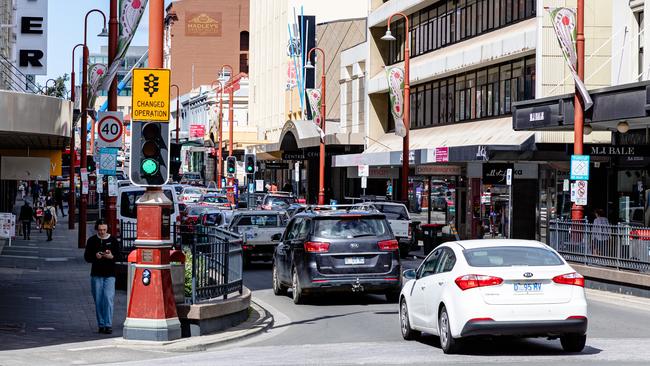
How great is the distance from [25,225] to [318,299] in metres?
28.1

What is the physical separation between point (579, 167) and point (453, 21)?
25.9 metres

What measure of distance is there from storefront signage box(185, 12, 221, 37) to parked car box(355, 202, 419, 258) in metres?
112

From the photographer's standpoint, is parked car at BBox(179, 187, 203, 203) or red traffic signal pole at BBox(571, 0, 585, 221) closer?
red traffic signal pole at BBox(571, 0, 585, 221)

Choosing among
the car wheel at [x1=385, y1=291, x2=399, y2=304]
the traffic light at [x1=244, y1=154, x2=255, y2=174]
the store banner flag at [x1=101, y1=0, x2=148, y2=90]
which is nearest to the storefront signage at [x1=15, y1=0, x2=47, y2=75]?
the store banner flag at [x1=101, y1=0, x2=148, y2=90]

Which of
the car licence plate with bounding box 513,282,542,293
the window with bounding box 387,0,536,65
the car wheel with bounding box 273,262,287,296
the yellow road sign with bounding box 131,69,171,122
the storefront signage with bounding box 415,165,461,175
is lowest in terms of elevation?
the car wheel with bounding box 273,262,287,296

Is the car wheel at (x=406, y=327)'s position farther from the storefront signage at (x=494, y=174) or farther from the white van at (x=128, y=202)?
the storefront signage at (x=494, y=174)

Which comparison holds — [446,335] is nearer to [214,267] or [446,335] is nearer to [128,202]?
[214,267]

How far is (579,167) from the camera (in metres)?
29.9

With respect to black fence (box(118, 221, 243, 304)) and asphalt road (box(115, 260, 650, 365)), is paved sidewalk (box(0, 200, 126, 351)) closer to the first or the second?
black fence (box(118, 221, 243, 304))

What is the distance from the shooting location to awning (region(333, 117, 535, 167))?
43.6m

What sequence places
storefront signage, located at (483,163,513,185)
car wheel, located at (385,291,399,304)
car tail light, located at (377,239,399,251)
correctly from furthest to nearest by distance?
storefront signage, located at (483,163,513,185), car wheel, located at (385,291,399,304), car tail light, located at (377,239,399,251)

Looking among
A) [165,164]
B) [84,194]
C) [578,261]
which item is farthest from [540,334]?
[84,194]

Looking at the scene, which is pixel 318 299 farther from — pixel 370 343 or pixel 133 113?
pixel 133 113

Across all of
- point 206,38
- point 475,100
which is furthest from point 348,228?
point 206,38
